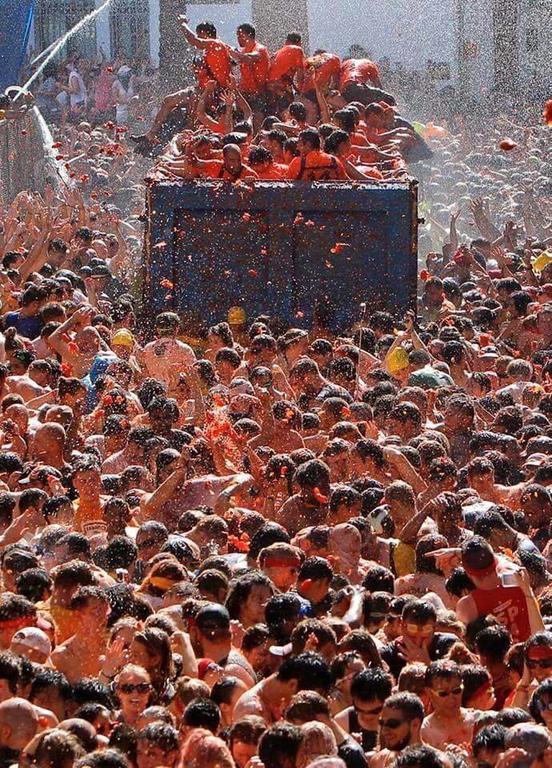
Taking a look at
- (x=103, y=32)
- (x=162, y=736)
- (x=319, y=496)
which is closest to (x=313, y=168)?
(x=319, y=496)

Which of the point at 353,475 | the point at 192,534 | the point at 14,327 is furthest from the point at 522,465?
the point at 14,327

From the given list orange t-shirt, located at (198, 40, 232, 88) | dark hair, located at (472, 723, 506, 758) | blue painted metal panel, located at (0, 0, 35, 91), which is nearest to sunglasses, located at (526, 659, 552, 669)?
dark hair, located at (472, 723, 506, 758)

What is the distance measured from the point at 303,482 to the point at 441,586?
40.2 inches

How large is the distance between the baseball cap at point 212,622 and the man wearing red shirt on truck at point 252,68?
33.7 feet

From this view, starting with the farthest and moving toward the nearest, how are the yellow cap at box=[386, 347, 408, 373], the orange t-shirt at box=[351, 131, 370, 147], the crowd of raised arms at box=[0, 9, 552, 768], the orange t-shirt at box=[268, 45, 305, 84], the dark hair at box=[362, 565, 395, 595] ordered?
the orange t-shirt at box=[268, 45, 305, 84]
the orange t-shirt at box=[351, 131, 370, 147]
the yellow cap at box=[386, 347, 408, 373]
the dark hair at box=[362, 565, 395, 595]
the crowd of raised arms at box=[0, 9, 552, 768]

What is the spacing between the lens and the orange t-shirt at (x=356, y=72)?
16969mm

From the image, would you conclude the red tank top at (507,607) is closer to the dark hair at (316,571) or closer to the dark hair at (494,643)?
the dark hair at (494,643)

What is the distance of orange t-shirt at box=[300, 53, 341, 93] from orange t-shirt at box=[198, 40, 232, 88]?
0.74 metres

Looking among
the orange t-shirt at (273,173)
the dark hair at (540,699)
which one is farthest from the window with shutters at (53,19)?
the dark hair at (540,699)

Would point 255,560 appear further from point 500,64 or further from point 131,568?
point 500,64

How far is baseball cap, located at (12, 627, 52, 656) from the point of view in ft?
21.4

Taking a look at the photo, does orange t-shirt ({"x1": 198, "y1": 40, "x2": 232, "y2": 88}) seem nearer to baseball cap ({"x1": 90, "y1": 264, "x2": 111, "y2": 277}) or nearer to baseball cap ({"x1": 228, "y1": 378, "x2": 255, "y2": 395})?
baseball cap ({"x1": 90, "y1": 264, "x2": 111, "y2": 277})

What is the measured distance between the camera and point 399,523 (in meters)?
8.48

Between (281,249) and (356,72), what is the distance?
3.44m
